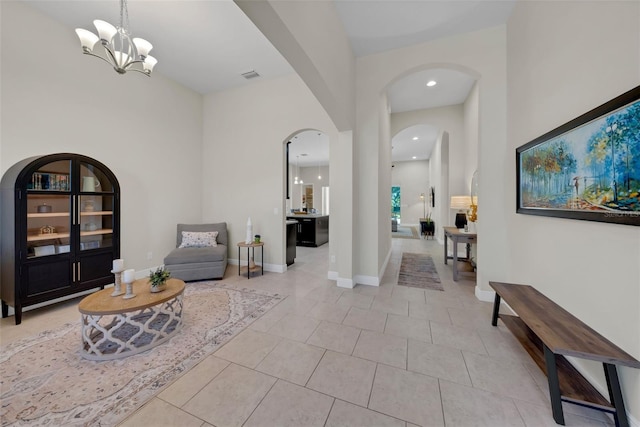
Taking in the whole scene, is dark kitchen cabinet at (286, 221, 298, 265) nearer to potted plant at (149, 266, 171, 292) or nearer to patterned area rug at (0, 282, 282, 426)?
patterned area rug at (0, 282, 282, 426)

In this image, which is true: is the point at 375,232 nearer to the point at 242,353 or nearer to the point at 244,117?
the point at 242,353

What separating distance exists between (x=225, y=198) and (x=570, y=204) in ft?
16.4

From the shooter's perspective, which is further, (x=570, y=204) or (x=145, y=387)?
(x=570, y=204)

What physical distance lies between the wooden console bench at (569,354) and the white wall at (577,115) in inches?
3.0

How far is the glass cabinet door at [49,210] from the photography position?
2.50 metres

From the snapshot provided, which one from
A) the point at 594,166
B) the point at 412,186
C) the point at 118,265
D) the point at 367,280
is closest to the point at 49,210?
the point at 118,265

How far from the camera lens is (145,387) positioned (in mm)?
1587

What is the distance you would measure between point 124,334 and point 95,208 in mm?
1950

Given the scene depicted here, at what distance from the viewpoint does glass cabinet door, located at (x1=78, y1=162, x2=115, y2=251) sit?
2.94 m

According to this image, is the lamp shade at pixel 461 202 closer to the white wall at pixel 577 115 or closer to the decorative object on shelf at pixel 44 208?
→ the white wall at pixel 577 115

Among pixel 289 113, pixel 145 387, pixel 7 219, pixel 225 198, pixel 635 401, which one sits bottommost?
pixel 145 387

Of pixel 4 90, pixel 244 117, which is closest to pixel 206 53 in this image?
pixel 244 117

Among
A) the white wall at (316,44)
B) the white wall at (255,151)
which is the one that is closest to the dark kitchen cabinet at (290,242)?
the white wall at (255,151)

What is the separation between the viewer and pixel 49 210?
2672 millimetres
